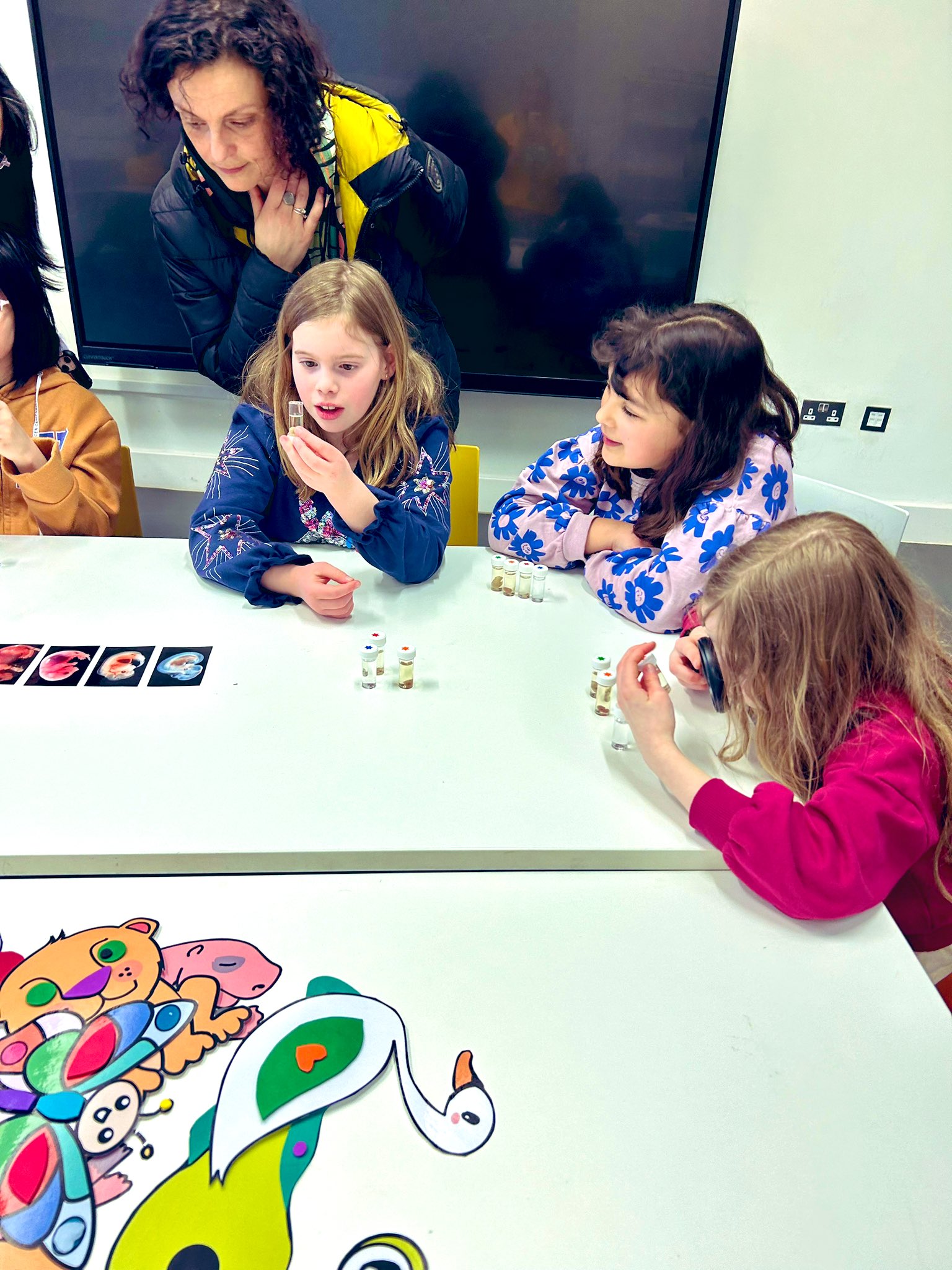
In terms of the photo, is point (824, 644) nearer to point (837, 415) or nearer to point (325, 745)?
point (325, 745)

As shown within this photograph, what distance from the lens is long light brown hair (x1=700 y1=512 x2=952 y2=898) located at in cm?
95

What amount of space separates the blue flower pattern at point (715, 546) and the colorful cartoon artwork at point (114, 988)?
1.03m

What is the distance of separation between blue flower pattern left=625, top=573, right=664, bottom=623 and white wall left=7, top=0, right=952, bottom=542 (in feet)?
4.45

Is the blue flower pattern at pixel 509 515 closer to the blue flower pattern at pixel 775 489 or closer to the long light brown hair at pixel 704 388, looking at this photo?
the long light brown hair at pixel 704 388

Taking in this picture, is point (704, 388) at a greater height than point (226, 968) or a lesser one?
greater

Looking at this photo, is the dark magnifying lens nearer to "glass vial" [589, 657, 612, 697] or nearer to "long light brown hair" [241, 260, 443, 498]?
"glass vial" [589, 657, 612, 697]

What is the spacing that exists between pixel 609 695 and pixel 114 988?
0.68m

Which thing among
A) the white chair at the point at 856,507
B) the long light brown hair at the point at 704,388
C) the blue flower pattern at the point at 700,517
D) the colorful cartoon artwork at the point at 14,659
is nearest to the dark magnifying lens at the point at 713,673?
the blue flower pattern at the point at 700,517

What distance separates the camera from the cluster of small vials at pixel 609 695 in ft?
3.40

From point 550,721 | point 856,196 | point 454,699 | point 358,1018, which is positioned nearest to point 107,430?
point 454,699

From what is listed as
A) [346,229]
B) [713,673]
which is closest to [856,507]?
[713,673]

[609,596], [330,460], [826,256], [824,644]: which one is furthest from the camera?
[826,256]

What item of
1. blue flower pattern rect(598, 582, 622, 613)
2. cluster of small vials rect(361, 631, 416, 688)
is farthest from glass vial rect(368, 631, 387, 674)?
blue flower pattern rect(598, 582, 622, 613)

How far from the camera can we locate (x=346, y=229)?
80.6 inches
